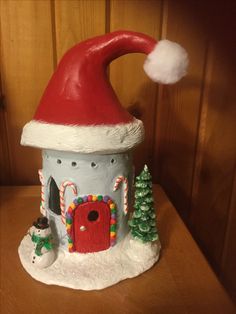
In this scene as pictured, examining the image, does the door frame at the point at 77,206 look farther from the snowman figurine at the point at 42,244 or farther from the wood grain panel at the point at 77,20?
the wood grain panel at the point at 77,20

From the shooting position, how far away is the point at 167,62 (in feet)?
1.74

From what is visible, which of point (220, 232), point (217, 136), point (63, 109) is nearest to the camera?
point (63, 109)

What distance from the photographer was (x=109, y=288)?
1.89ft

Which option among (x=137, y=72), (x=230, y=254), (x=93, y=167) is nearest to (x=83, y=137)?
(x=93, y=167)

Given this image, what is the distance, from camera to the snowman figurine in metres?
0.60

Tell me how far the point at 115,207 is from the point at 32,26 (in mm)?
549

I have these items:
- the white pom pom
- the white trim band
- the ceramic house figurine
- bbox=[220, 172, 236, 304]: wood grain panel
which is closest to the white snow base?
the ceramic house figurine

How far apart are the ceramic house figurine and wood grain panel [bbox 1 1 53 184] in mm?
308

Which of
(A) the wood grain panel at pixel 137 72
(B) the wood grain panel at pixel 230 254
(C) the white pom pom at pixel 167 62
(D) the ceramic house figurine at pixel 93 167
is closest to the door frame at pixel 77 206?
(D) the ceramic house figurine at pixel 93 167

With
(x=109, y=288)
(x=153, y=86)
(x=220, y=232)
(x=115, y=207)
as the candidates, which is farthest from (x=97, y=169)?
(x=220, y=232)

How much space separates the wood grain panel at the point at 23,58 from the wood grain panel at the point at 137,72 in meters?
0.19

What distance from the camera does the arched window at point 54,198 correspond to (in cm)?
63

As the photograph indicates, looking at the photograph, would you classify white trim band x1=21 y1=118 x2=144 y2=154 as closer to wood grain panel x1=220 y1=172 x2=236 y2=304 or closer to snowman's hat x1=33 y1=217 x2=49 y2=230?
snowman's hat x1=33 y1=217 x2=49 y2=230

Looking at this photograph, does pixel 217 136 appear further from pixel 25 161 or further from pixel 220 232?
pixel 25 161
